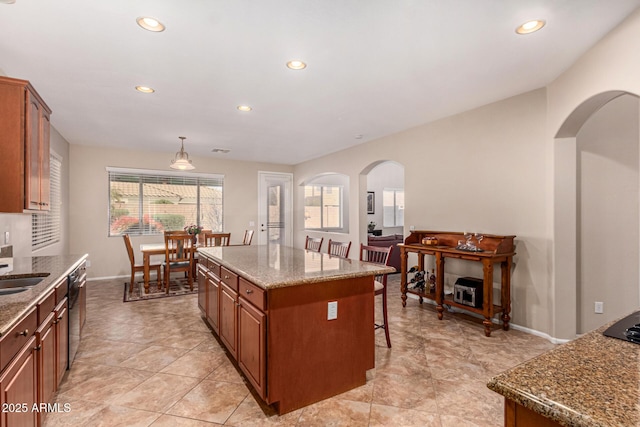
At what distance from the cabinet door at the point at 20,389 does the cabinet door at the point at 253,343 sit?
1.14m

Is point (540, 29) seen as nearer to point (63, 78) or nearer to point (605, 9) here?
point (605, 9)

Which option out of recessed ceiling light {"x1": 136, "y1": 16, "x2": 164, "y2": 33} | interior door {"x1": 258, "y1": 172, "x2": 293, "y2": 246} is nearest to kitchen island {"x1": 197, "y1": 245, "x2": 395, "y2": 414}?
recessed ceiling light {"x1": 136, "y1": 16, "x2": 164, "y2": 33}

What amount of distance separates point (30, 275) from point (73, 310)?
499 mm

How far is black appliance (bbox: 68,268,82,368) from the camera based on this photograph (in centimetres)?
253

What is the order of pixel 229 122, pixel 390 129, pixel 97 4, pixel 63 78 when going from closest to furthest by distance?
pixel 97 4
pixel 63 78
pixel 229 122
pixel 390 129

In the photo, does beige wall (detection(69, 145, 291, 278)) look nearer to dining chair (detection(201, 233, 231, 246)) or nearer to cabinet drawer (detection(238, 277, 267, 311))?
dining chair (detection(201, 233, 231, 246))

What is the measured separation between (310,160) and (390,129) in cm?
288

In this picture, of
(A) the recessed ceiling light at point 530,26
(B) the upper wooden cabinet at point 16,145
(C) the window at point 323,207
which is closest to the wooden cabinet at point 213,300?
(B) the upper wooden cabinet at point 16,145

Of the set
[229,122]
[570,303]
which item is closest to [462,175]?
[570,303]

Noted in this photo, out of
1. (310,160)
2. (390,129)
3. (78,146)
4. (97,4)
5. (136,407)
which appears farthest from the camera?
(310,160)

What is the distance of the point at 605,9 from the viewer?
6.54 feet

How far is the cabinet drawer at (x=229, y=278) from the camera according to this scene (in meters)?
2.52

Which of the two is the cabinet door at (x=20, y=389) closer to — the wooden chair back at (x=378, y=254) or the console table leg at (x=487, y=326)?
the wooden chair back at (x=378, y=254)

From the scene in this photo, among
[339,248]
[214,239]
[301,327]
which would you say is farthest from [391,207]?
[301,327]
